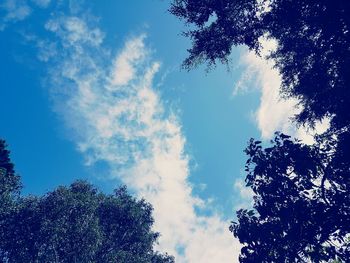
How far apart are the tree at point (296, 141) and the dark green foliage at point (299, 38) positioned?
5 centimetres

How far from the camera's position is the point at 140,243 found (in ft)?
115

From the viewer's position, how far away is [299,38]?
1559 centimetres

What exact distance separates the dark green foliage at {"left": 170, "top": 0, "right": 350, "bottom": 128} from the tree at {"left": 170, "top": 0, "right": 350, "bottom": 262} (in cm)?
5

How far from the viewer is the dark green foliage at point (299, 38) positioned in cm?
1300

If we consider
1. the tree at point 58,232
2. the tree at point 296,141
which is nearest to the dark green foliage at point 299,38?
the tree at point 296,141

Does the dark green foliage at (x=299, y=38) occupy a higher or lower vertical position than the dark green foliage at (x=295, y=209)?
higher

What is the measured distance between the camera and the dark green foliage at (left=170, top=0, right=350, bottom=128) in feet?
42.7

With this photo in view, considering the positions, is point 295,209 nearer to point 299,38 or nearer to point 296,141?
point 296,141

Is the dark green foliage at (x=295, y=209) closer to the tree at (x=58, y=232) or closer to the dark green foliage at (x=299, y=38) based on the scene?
the dark green foliage at (x=299, y=38)

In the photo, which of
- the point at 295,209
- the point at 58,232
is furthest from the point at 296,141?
the point at 58,232

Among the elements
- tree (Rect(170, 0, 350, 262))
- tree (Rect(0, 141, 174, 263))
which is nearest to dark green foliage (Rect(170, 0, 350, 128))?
tree (Rect(170, 0, 350, 262))

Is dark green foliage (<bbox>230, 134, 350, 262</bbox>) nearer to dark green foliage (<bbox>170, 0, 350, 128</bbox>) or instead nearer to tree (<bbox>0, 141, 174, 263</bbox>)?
dark green foliage (<bbox>170, 0, 350, 128</bbox>)

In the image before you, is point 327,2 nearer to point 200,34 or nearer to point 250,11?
point 250,11

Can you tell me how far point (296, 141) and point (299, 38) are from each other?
659 centimetres
